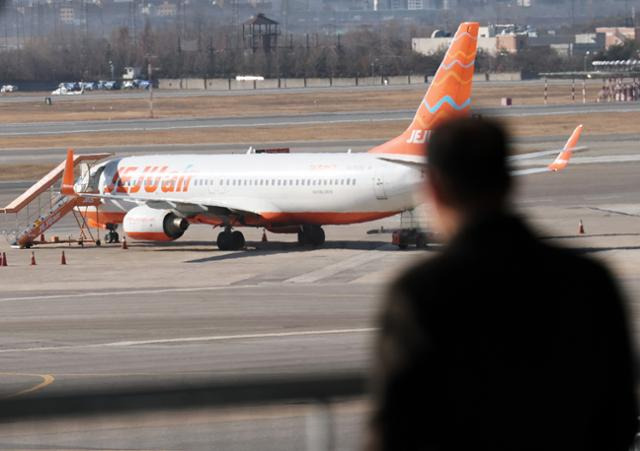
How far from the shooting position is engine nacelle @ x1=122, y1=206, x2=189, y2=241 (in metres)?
50.8

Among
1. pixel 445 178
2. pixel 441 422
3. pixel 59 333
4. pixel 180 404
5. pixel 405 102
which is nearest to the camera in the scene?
pixel 441 422

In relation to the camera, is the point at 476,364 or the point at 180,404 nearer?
the point at 476,364

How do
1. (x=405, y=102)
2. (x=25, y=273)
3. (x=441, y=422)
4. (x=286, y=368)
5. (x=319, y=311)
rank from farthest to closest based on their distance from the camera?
1. (x=405, y=102)
2. (x=25, y=273)
3. (x=319, y=311)
4. (x=286, y=368)
5. (x=441, y=422)

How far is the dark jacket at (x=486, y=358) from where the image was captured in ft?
17.3

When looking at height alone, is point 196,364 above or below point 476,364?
below

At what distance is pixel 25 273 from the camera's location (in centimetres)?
4728

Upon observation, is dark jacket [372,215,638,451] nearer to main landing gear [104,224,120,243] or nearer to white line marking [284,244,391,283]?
white line marking [284,244,391,283]

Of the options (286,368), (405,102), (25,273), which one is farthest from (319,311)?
(405,102)

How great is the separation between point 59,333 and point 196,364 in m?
6.62

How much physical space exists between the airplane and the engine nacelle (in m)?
0.04

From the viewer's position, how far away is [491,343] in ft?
17.4

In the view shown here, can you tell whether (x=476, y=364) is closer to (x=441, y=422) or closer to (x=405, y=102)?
(x=441, y=422)

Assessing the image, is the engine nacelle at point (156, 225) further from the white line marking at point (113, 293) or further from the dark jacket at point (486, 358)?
the dark jacket at point (486, 358)

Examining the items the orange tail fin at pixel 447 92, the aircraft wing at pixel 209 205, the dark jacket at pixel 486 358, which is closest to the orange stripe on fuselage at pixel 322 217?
the aircraft wing at pixel 209 205
